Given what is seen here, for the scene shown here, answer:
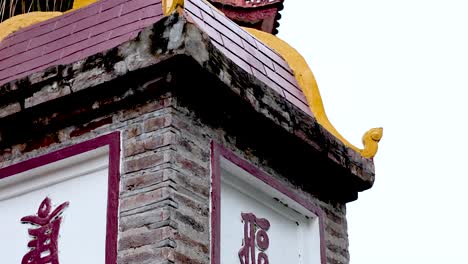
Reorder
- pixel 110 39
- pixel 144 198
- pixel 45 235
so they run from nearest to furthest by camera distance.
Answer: pixel 144 198
pixel 45 235
pixel 110 39

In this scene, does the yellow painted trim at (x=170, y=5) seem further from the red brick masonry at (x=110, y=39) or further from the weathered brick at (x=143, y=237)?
the weathered brick at (x=143, y=237)

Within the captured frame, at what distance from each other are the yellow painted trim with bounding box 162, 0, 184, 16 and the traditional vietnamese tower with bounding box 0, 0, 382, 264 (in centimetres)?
1

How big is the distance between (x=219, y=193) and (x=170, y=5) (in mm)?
1190

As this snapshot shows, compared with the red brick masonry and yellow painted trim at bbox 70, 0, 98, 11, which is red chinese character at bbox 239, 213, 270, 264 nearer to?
the red brick masonry

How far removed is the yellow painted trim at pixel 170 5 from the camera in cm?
682

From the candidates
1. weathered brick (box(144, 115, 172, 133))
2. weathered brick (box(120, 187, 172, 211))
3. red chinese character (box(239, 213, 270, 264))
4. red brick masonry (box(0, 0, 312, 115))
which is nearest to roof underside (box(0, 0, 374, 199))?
red brick masonry (box(0, 0, 312, 115))

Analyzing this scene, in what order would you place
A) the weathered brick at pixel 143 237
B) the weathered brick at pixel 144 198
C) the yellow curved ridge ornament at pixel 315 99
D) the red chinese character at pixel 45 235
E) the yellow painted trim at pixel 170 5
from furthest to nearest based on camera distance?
the yellow curved ridge ornament at pixel 315 99, the yellow painted trim at pixel 170 5, the red chinese character at pixel 45 235, the weathered brick at pixel 144 198, the weathered brick at pixel 143 237

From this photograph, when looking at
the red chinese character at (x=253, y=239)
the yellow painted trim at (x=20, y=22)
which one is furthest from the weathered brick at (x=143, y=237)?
the yellow painted trim at (x=20, y=22)

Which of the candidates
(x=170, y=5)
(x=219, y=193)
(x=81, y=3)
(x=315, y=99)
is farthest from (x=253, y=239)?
(x=81, y=3)

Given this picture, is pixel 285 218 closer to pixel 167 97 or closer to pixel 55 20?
pixel 167 97

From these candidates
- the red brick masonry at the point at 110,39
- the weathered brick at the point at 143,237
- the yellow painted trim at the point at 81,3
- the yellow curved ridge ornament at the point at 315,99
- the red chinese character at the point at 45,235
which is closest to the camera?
the weathered brick at the point at 143,237

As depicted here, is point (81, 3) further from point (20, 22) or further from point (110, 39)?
point (110, 39)

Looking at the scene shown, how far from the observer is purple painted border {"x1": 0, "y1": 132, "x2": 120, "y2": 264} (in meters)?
6.41

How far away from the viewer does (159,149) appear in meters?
6.52
